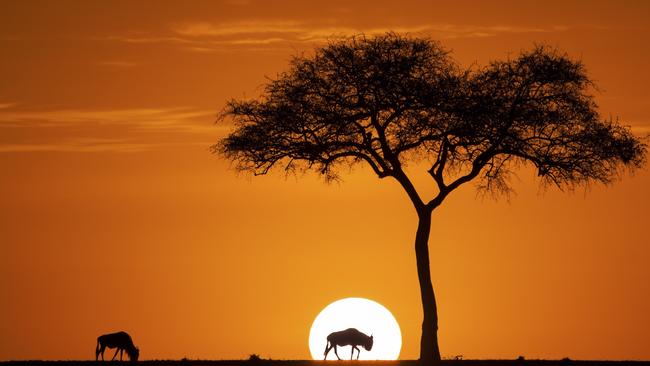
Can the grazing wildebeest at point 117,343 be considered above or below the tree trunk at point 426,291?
below

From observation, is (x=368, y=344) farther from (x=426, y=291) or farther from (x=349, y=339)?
(x=426, y=291)

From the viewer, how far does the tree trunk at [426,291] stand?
46.4m

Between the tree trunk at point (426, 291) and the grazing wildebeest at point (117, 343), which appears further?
the tree trunk at point (426, 291)

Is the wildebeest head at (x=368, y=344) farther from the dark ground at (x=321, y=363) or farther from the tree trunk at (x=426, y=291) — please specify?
the tree trunk at (x=426, y=291)

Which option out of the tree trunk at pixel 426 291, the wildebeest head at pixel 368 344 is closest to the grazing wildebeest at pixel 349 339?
the wildebeest head at pixel 368 344

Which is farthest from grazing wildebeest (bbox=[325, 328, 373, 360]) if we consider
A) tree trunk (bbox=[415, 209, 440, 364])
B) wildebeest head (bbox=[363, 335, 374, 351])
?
tree trunk (bbox=[415, 209, 440, 364])

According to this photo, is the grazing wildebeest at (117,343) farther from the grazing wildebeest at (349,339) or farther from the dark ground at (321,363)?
the grazing wildebeest at (349,339)

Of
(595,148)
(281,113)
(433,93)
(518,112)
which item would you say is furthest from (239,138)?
(595,148)

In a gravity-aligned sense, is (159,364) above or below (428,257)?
below

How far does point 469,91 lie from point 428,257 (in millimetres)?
7209

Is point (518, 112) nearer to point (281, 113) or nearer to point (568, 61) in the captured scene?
point (568, 61)

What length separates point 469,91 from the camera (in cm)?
4647

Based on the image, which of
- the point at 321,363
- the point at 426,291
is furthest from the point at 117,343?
the point at 426,291

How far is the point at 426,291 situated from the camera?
4706 centimetres
